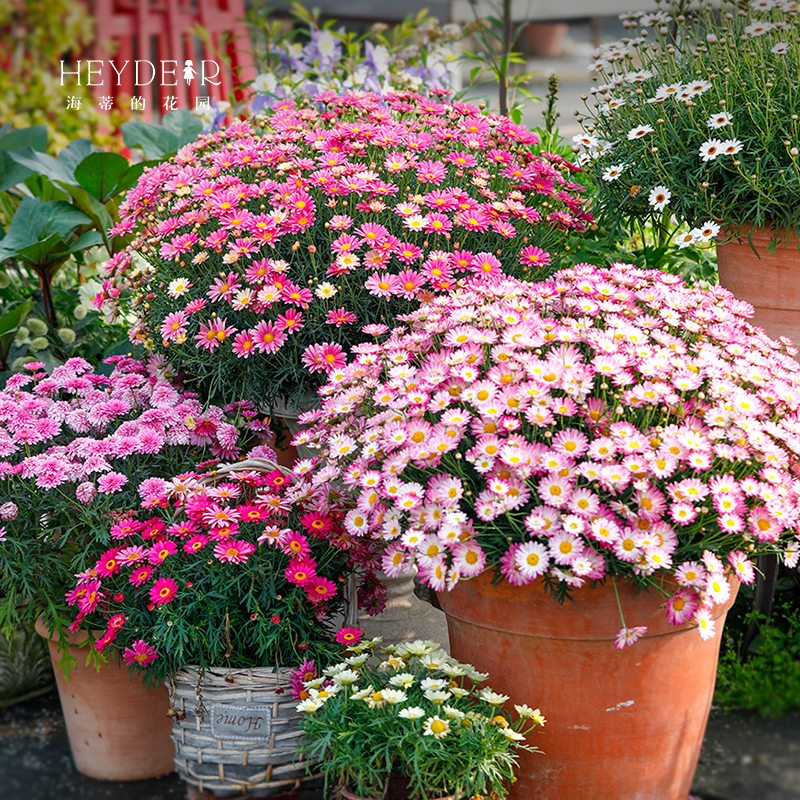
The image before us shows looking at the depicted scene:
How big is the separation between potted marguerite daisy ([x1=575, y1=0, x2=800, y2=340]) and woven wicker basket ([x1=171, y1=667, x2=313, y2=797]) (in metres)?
1.20


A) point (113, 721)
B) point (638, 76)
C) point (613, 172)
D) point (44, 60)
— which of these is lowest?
point (113, 721)

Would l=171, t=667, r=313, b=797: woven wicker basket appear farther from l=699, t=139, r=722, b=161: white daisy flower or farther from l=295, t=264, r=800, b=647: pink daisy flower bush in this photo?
l=699, t=139, r=722, b=161: white daisy flower

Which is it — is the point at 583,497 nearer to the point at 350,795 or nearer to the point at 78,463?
the point at 350,795

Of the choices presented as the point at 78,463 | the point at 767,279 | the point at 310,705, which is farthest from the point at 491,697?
the point at 767,279

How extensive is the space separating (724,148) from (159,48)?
521 centimetres

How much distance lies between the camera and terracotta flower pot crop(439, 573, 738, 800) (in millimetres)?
1350

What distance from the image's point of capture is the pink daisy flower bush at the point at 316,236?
170 cm

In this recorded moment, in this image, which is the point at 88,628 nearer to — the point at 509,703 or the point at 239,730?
the point at 239,730

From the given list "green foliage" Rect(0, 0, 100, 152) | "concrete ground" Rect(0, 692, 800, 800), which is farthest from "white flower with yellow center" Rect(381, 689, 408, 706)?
"green foliage" Rect(0, 0, 100, 152)

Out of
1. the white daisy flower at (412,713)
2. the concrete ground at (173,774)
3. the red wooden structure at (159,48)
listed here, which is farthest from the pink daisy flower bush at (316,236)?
the red wooden structure at (159,48)

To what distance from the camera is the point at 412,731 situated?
1.28 meters

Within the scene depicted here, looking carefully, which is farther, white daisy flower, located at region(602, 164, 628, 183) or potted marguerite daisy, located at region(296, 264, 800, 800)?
white daisy flower, located at region(602, 164, 628, 183)

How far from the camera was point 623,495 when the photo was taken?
130 centimetres

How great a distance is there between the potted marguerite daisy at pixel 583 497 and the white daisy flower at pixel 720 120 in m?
0.47
